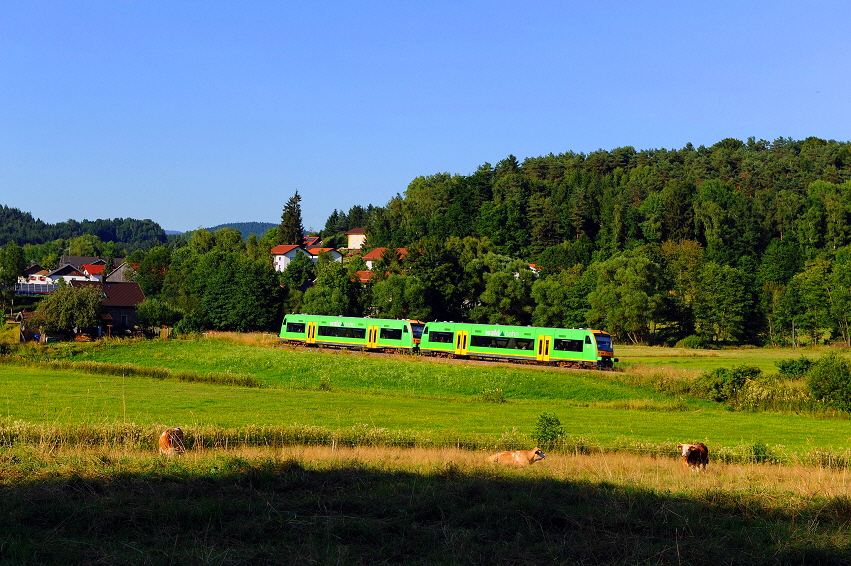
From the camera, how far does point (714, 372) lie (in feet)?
146

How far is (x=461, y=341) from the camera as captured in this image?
194ft

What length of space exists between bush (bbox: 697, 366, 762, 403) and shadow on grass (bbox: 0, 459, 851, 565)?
2926 cm

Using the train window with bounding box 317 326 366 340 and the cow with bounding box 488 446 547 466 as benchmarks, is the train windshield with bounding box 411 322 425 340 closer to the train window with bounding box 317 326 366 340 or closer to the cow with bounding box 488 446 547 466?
the train window with bounding box 317 326 366 340

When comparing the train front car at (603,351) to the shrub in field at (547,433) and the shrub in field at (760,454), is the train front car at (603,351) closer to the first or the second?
the shrub in field at (547,433)

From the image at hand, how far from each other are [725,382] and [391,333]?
2849 centimetres

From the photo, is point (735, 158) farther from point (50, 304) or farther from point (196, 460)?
point (196, 460)

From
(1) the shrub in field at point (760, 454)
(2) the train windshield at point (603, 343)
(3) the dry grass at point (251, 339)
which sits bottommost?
(3) the dry grass at point (251, 339)

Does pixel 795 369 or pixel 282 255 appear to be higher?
pixel 282 255

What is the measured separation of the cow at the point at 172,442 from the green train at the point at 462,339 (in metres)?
38.0

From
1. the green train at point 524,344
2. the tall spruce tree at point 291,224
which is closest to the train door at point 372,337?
the green train at point 524,344

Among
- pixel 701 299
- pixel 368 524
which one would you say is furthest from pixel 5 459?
pixel 701 299

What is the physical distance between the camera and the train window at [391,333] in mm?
63156

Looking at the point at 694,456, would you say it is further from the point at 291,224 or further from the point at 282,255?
the point at 291,224

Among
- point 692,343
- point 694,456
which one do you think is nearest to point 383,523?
point 694,456
